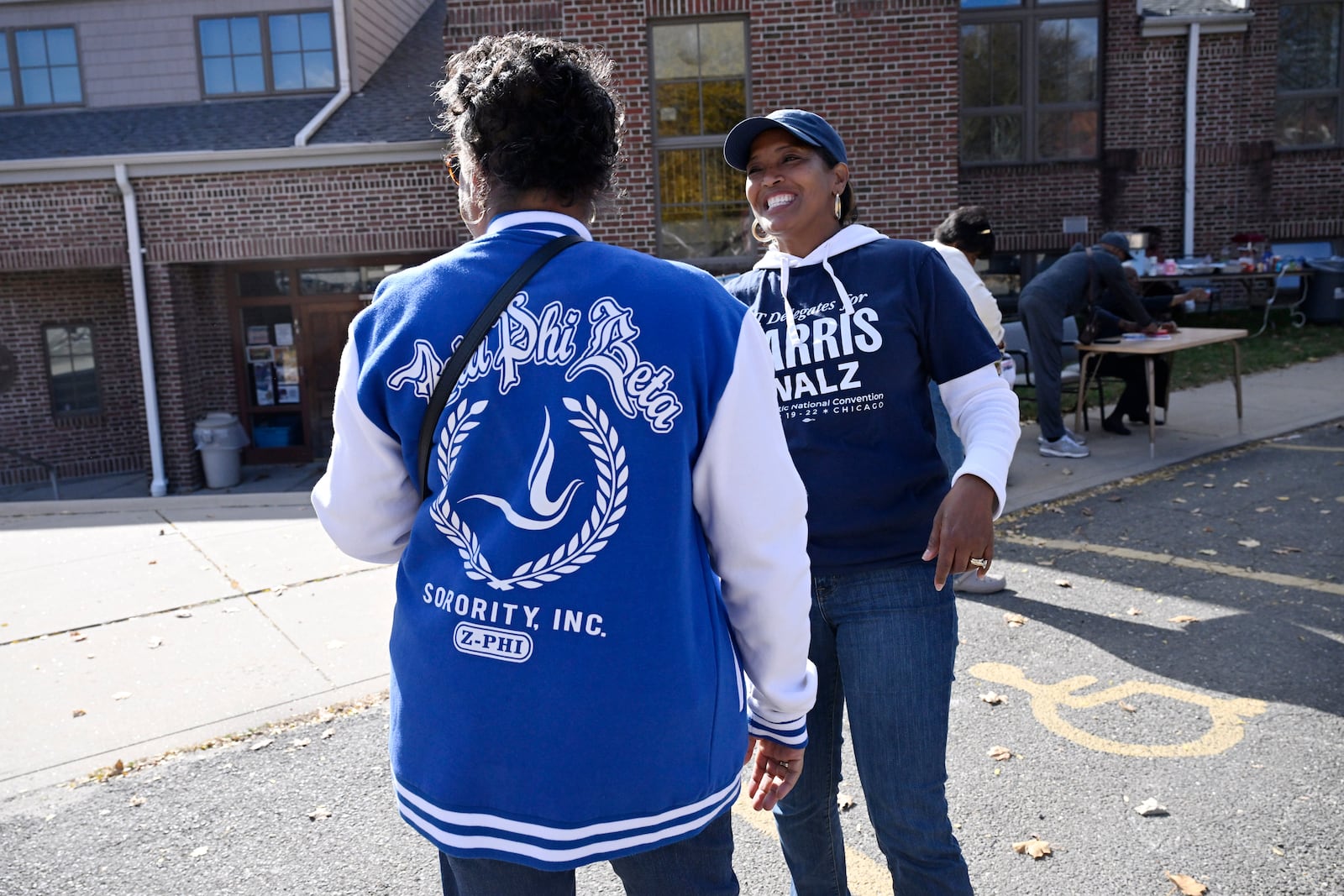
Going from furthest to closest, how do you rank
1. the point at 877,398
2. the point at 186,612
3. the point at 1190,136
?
the point at 1190,136
the point at 186,612
the point at 877,398

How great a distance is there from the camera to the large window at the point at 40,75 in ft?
55.1

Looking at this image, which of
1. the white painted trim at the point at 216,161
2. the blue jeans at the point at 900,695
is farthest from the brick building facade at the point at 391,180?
the blue jeans at the point at 900,695

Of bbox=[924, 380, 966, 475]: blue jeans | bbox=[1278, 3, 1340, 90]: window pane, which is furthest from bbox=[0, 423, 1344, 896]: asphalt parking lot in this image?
bbox=[1278, 3, 1340, 90]: window pane

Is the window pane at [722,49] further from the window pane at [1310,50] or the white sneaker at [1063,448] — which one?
the window pane at [1310,50]

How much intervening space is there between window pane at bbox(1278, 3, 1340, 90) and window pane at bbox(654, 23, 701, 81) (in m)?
12.3

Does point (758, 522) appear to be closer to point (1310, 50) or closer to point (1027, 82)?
point (1027, 82)

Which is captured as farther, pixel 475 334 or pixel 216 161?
pixel 216 161

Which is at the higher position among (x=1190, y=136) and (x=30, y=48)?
(x=30, y=48)

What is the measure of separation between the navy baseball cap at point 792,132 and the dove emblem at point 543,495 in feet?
3.75

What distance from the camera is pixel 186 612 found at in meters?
5.65

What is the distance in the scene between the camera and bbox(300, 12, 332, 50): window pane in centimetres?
1630

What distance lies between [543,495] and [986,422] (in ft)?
3.73

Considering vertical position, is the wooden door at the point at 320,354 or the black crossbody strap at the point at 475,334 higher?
the black crossbody strap at the point at 475,334

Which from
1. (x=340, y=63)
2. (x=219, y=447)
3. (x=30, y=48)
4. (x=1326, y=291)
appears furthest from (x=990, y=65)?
(x=30, y=48)
